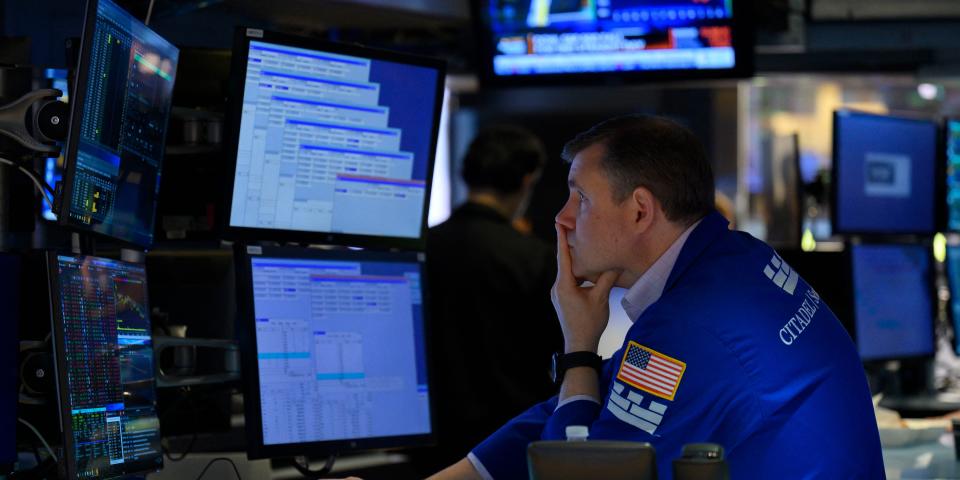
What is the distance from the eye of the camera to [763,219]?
7.90 metres

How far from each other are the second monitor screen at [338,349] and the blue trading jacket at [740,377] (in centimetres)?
51

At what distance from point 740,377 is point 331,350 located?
858mm

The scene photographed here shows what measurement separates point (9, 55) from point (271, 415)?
0.77 m

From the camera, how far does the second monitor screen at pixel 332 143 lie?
2367 mm

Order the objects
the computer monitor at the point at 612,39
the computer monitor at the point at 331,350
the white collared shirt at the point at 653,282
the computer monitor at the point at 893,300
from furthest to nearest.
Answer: the computer monitor at the point at 612,39 → the computer monitor at the point at 893,300 → the computer monitor at the point at 331,350 → the white collared shirt at the point at 653,282

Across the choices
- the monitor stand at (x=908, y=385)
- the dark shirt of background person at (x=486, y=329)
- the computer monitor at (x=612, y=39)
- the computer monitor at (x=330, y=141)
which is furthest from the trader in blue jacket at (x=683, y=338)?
the computer monitor at (x=612, y=39)

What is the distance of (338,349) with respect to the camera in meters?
2.41

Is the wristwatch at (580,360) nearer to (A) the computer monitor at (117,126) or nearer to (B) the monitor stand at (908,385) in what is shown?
(A) the computer monitor at (117,126)

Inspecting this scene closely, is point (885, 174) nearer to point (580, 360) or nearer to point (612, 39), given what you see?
point (612, 39)

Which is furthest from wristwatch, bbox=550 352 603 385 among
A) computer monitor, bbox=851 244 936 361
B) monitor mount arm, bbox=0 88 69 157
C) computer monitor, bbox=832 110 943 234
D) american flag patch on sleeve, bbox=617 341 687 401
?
computer monitor, bbox=832 110 943 234

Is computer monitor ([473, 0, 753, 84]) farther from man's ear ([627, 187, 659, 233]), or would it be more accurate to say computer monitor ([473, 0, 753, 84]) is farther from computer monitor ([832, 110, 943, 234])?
man's ear ([627, 187, 659, 233])

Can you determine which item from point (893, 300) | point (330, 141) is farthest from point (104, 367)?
point (893, 300)

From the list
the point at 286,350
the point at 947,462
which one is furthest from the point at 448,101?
the point at 286,350

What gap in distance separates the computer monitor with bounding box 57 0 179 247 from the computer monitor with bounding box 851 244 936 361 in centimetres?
235
